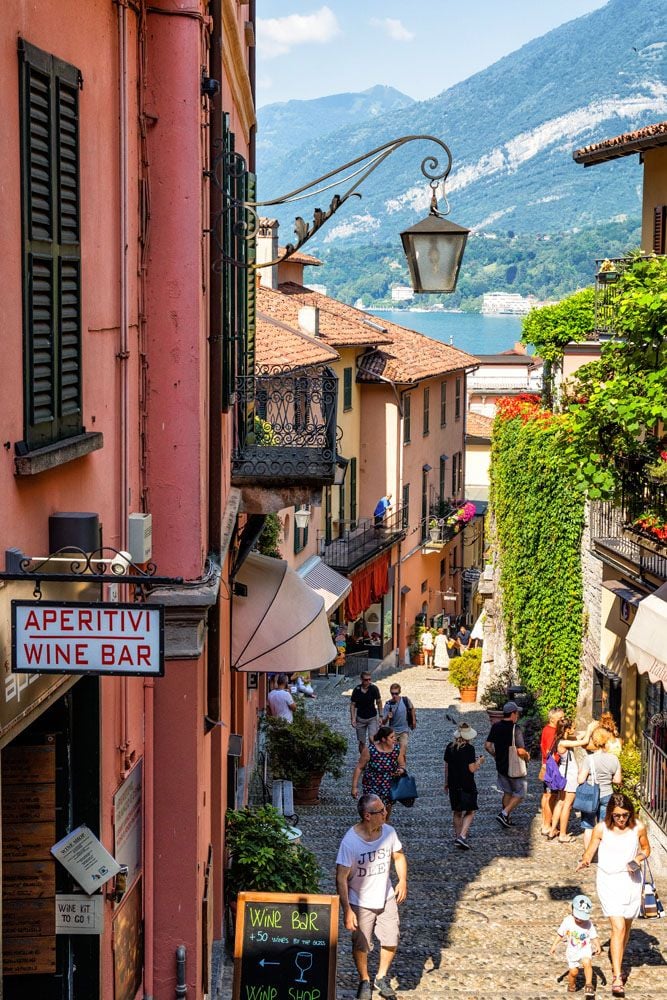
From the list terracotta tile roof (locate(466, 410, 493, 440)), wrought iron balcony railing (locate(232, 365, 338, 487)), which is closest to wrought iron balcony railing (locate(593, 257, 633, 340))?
wrought iron balcony railing (locate(232, 365, 338, 487))

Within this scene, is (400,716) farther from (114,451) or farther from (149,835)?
(114,451)

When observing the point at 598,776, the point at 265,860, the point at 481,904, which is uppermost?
the point at 265,860

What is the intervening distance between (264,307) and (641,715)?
17.8 m

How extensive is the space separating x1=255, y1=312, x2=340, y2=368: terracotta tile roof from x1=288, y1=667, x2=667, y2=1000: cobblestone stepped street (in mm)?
8785

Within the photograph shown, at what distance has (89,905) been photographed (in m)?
6.14

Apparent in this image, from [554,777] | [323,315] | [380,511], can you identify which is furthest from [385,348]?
[554,777]

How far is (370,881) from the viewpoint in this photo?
975cm

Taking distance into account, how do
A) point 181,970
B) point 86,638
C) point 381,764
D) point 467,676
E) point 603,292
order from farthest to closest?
point 467,676 < point 603,292 < point 381,764 < point 181,970 < point 86,638

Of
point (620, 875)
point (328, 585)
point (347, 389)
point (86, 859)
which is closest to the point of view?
point (86, 859)

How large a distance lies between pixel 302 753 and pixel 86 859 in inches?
410

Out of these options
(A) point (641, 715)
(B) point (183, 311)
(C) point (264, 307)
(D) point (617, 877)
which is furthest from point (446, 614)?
(B) point (183, 311)

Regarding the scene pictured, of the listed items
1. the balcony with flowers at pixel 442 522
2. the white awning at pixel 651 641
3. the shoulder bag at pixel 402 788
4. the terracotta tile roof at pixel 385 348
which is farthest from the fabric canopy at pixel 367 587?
the white awning at pixel 651 641

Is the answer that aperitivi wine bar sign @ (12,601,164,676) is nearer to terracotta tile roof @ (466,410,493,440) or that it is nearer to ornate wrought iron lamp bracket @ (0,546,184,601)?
ornate wrought iron lamp bracket @ (0,546,184,601)

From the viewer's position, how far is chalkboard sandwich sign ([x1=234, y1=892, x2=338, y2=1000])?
866cm
